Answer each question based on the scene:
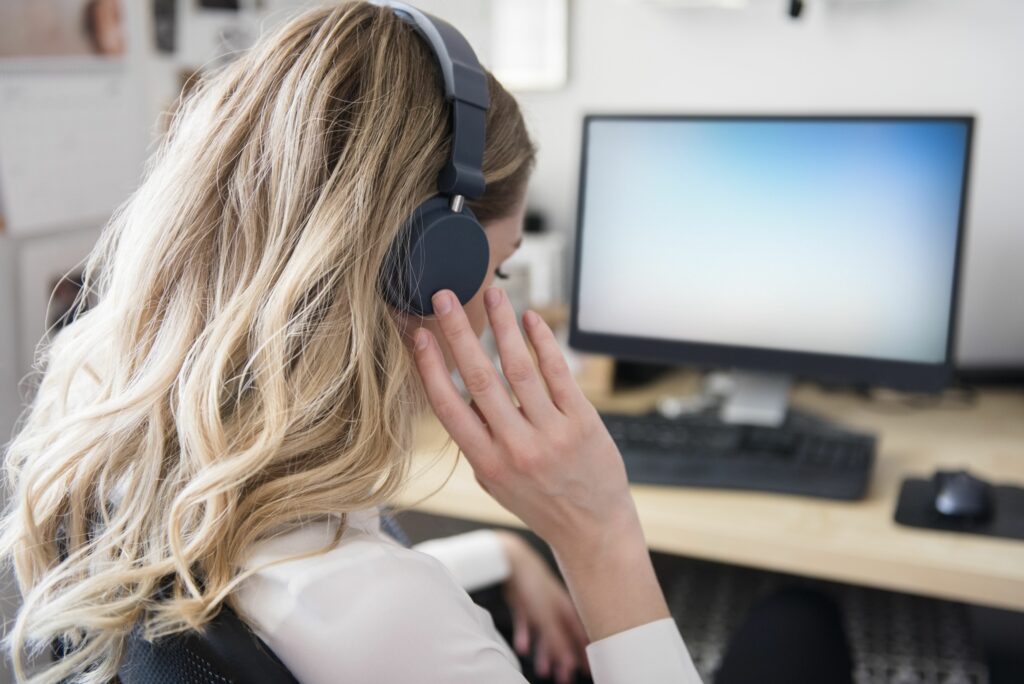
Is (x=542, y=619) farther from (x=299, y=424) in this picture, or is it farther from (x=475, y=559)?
(x=299, y=424)

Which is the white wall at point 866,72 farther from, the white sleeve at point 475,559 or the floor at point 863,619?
the white sleeve at point 475,559

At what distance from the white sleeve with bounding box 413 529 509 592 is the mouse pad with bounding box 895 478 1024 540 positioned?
1.48 feet

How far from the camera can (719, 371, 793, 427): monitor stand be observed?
1.32 m

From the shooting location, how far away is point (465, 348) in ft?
2.20

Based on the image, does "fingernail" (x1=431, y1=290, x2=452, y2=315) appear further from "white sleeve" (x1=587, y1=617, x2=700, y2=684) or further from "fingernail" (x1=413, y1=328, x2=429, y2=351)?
"white sleeve" (x1=587, y1=617, x2=700, y2=684)

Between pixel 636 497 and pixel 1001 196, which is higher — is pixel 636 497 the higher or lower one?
the lower one

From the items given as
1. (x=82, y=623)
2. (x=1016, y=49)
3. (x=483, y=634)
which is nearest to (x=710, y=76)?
(x=1016, y=49)

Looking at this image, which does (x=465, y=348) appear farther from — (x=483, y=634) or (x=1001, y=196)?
(x=1001, y=196)

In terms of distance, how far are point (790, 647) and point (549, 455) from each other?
21.1 inches

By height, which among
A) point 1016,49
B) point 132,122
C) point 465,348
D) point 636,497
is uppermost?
point 1016,49

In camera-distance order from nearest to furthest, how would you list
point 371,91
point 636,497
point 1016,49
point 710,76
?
point 371,91
point 636,497
point 1016,49
point 710,76

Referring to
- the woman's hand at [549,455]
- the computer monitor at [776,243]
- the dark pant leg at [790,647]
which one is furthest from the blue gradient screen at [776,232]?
the woman's hand at [549,455]

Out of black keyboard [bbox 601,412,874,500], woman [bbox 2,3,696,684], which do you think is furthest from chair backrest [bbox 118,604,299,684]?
black keyboard [bbox 601,412,874,500]

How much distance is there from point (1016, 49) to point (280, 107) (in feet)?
3.98
